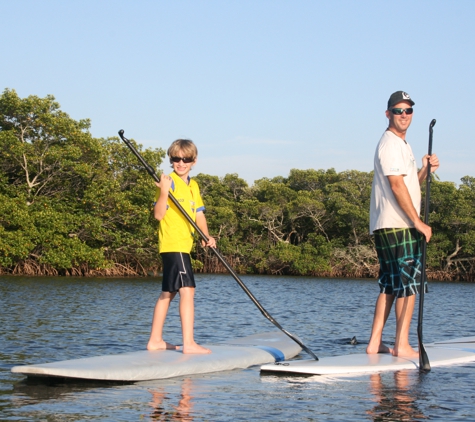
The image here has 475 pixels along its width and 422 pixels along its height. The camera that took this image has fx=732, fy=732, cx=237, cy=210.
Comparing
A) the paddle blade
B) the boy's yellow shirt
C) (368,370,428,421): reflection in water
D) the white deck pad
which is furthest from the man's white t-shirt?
the white deck pad

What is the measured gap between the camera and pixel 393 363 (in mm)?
6289

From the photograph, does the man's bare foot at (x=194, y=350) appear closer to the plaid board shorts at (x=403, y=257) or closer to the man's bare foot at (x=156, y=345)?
the man's bare foot at (x=156, y=345)

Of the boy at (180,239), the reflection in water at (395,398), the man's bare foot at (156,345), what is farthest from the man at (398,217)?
the man's bare foot at (156,345)

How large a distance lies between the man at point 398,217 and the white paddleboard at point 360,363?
1.19ft

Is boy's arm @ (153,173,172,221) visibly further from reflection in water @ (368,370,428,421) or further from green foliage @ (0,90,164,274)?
green foliage @ (0,90,164,274)

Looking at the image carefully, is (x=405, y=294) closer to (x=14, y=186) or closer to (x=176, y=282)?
(x=176, y=282)

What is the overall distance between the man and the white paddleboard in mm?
362

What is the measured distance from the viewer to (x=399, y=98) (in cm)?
659

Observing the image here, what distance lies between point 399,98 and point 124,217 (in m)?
30.8

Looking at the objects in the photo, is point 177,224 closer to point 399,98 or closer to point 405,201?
point 405,201

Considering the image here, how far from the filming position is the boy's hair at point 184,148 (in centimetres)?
657

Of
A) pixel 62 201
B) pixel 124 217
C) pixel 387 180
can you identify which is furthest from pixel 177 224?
pixel 62 201

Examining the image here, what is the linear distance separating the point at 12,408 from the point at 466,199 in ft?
167

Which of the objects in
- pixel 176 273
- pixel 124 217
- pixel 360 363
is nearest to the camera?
pixel 360 363
